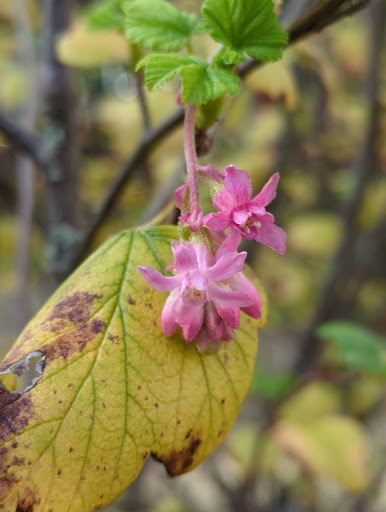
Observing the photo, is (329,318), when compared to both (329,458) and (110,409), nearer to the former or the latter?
(329,458)

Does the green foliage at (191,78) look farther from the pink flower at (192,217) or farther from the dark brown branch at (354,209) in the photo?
the dark brown branch at (354,209)

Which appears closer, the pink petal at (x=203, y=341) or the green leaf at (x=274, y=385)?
the pink petal at (x=203, y=341)

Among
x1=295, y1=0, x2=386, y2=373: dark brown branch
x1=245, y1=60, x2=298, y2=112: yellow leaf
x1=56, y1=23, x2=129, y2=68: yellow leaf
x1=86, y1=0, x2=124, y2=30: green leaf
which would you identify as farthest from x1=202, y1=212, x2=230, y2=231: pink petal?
x1=295, y1=0, x2=386, y2=373: dark brown branch

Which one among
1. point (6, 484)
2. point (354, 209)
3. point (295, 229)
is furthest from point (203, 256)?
point (295, 229)

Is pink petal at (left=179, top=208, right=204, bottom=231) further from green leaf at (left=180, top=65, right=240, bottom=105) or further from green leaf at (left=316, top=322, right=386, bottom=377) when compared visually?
green leaf at (left=316, top=322, right=386, bottom=377)

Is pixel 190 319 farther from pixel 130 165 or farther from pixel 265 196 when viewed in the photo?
pixel 130 165

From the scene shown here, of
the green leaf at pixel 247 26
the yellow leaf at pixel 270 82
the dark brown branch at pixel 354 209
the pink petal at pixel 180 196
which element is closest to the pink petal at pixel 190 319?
the pink petal at pixel 180 196
